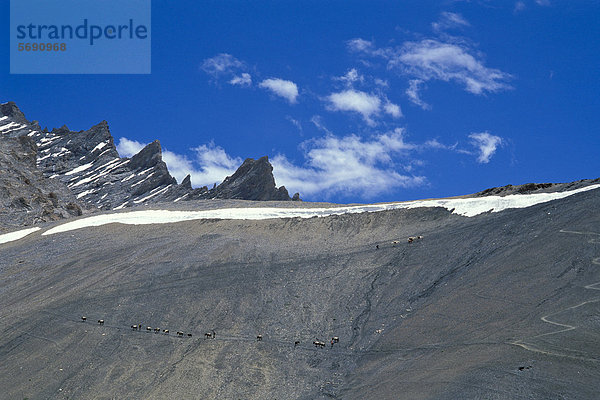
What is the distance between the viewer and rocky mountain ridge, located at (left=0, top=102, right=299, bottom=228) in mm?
102438

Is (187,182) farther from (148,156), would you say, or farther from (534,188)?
(534,188)

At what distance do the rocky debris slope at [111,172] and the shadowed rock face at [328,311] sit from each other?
58151mm

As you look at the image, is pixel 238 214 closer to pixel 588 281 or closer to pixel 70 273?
pixel 70 273

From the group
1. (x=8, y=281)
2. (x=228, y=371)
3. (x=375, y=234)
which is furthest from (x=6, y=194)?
(x=228, y=371)

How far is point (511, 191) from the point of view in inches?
1734

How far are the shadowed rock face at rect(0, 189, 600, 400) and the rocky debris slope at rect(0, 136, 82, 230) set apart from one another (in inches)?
1177

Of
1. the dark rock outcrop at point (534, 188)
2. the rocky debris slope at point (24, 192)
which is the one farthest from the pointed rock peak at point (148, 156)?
the dark rock outcrop at point (534, 188)

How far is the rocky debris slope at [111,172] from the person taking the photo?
338ft

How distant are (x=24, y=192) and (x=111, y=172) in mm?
54440

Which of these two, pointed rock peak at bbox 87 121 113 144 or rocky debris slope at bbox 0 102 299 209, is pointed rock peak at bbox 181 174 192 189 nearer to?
rocky debris slope at bbox 0 102 299 209

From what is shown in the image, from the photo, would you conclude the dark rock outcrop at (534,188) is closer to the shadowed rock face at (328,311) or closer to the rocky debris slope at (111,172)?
the shadowed rock face at (328,311)

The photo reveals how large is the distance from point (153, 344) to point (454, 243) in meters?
18.5

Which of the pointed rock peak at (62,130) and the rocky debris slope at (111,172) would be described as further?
the pointed rock peak at (62,130)

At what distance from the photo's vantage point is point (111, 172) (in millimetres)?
135125
